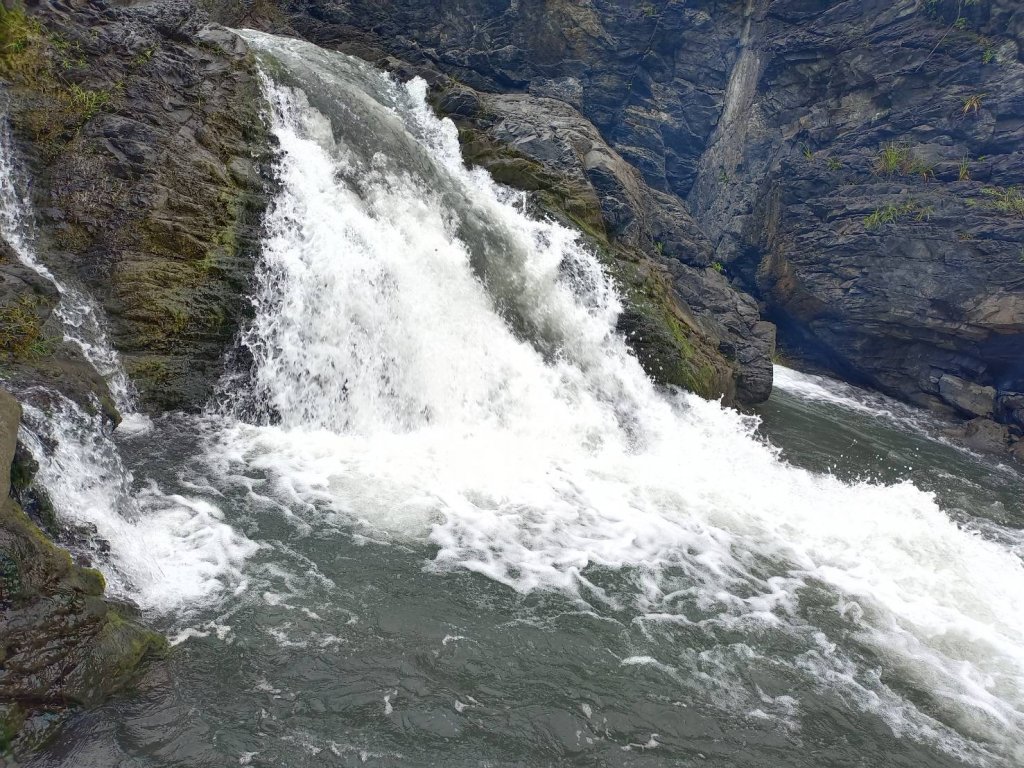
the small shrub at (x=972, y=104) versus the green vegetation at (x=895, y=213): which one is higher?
the small shrub at (x=972, y=104)

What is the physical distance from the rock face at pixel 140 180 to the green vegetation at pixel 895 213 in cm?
1942

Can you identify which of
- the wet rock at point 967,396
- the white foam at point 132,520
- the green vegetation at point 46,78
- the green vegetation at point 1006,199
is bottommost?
the white foam at point 132,520

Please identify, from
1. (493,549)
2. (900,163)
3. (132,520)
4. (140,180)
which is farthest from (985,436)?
(140,180)

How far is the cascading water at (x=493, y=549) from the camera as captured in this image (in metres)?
→ 4.69

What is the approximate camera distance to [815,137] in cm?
2356

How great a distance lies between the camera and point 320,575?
19.4 ft

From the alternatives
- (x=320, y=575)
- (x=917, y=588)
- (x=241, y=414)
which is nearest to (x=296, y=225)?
(x=241, y=414)

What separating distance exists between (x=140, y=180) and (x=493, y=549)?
24.9ft

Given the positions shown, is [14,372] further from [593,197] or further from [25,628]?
[593,197]

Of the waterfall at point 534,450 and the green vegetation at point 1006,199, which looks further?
the green vegetation at point 1006,199

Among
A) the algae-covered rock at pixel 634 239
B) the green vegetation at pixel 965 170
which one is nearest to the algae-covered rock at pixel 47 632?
the algae-covered rock at pixel 634 239

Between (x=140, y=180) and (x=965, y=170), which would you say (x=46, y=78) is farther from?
(x=965, y=170)

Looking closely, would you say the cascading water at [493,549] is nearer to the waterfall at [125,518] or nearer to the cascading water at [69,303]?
the waterfall at [125,518]

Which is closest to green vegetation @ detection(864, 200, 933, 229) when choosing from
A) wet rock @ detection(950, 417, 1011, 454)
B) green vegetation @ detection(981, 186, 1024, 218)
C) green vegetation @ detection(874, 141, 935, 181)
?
green vegetation @ detection(874, 141, 935, 181)
